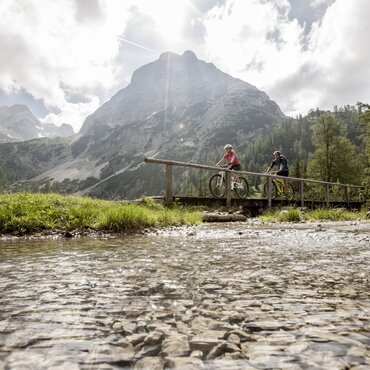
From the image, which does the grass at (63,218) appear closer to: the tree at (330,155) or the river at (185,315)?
the river at (185,315)

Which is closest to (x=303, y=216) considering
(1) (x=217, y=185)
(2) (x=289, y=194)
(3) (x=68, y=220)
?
(1) (x=217, y=185)

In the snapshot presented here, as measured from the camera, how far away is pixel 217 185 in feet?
51.2

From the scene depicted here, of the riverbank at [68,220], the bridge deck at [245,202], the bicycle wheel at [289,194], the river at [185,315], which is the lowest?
Answer: the river at [185,315]

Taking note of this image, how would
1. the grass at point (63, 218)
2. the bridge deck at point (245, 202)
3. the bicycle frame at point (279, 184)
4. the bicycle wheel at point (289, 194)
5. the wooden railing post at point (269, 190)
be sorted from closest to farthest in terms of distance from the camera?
the grass at point (63, 218) → the bridge deck at point (245, 202) → the wooden railing post at point (269, 190) → the bicycle frame at point (279, 184) → the bicycle wheel at point (289, 194)

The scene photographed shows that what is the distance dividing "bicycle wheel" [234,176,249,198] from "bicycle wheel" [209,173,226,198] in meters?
0.98

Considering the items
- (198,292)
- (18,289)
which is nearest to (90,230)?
(18,289)

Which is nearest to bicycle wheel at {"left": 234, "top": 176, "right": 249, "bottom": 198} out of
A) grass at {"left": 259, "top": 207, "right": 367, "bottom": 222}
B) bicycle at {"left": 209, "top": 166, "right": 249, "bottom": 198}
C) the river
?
bicycle at {"left": 209, "top": 166, "right": 249, "bottom": 198}

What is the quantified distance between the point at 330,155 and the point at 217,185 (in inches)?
1412

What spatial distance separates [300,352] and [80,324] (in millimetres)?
1069

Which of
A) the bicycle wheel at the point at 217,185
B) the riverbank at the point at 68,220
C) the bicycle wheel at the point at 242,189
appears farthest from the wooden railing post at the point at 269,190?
the riverbank at the point at 68,220

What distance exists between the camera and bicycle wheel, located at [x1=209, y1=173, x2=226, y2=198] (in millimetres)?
15438

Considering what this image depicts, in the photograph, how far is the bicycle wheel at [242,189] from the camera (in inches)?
632

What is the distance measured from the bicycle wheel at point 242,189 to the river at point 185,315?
1278cm

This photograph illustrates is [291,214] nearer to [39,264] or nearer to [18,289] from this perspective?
[39,264]
